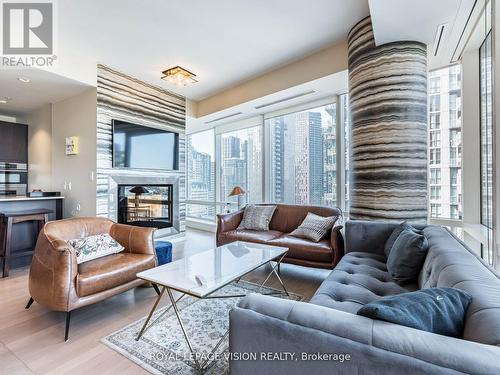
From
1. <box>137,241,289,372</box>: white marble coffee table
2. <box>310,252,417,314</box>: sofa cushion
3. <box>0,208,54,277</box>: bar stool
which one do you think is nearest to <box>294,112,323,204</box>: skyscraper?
<box>137,241,289,372</box>: white marble coffee table

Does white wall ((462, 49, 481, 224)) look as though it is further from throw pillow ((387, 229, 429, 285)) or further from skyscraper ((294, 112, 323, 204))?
skyscraper ((294, 112, 323, 204))

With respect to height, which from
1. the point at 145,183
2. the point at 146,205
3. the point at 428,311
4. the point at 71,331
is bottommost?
the point at 71,331

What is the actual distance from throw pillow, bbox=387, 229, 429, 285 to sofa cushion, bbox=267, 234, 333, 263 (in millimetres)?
949

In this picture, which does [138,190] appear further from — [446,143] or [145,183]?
[446,143]

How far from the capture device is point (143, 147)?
4.29 meters

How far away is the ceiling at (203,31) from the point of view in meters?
2.54

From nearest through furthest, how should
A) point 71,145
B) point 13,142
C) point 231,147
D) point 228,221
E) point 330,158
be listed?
point 228,221 < point 71,145 < point 330,158 < point 13,142 < point 231,147

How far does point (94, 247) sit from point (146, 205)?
2.15 m

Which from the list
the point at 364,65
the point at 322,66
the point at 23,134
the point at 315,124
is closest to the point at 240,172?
the point at 315,124

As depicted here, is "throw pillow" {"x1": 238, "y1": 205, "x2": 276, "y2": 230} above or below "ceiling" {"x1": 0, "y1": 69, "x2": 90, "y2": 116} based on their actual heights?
below

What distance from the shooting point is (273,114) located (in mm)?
4887

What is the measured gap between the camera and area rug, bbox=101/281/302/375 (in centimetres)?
157

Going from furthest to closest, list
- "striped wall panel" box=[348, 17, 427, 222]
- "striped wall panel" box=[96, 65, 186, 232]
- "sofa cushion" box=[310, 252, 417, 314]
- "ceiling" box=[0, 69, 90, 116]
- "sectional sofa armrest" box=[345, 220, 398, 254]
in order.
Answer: "striped wall panel" box=[96, 65, 186, 232]
"ceiling" box=[0, 69, 90, 116]
"striped wall panel" box=[348, 17, 427, 222]
"sectional sofa armrest" box=[345, 220, 398, 254]
"sofa cushion" box=[310, 252, 417, 314]

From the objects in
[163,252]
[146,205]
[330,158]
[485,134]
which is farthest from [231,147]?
[485,134]
